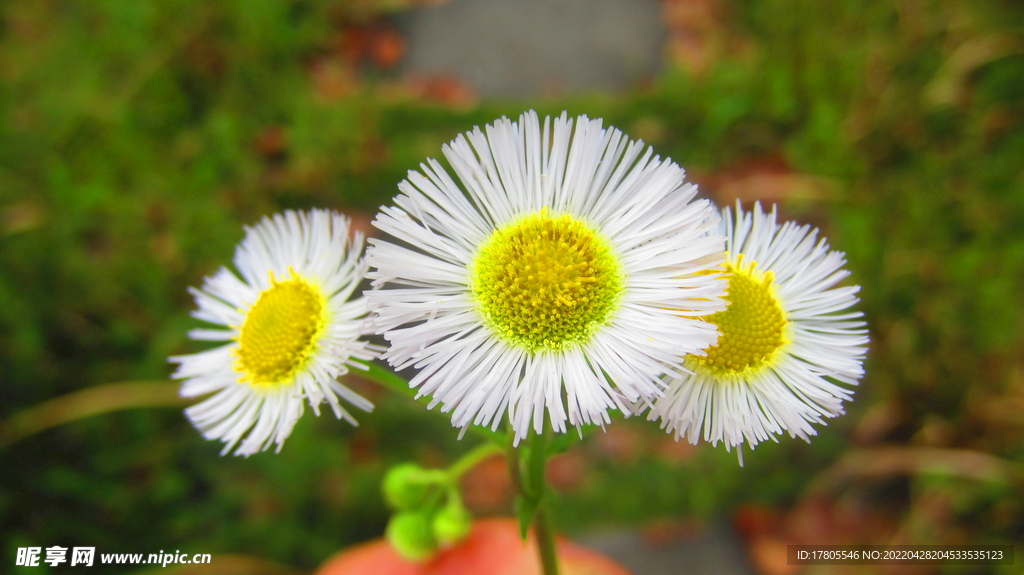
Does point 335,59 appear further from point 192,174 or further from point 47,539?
point 47,539

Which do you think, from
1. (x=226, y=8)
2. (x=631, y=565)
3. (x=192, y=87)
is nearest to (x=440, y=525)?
(x=631, y=565)

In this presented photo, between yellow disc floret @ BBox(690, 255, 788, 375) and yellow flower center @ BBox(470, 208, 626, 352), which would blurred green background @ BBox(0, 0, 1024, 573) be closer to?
yellow flower center @ BBox(470, 208, 626, 352)

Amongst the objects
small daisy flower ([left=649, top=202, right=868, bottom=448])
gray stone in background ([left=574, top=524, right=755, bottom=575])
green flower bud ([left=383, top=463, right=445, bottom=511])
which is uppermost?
small daisy flower ([left=649, top=202, right=868, bottom=448])

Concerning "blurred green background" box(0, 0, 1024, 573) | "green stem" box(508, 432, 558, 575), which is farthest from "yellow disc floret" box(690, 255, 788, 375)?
"blurred green background" box(0, 0, 1024, 573)

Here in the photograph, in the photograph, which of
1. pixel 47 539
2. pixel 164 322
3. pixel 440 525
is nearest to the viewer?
pixel 440 525

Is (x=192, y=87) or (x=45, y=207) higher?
(x=192, y=87)

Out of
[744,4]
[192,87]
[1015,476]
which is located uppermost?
[744,4]
